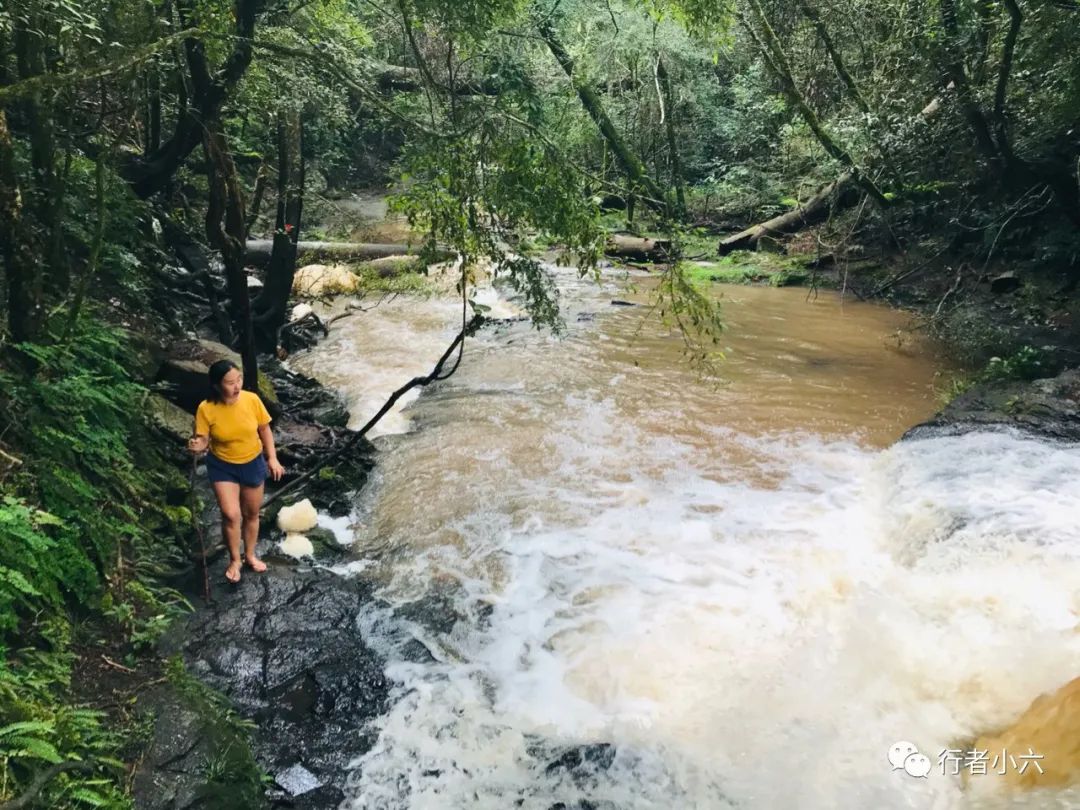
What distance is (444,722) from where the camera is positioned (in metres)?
4.21

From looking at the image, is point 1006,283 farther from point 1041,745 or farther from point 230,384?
point 230,384

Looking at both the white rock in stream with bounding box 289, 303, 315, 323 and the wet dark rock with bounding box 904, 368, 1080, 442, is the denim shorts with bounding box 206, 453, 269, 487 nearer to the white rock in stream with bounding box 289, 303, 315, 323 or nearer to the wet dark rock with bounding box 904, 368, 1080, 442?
the wet dark rock with bounding box 904, 368, 1080, 442

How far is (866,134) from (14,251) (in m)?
12.3

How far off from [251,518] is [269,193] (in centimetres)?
1160

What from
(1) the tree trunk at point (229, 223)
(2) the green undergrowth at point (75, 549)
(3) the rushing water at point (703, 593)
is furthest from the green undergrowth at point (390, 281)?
(2) the green undergrowth at point (75, 549)

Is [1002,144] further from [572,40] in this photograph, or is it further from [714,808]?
[572,40]

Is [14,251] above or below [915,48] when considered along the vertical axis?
below

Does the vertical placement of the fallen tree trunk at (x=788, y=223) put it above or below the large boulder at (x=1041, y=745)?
above

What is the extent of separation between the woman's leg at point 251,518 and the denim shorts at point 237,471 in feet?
0.23

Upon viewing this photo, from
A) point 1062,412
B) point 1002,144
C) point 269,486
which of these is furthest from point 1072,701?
point 1002,144

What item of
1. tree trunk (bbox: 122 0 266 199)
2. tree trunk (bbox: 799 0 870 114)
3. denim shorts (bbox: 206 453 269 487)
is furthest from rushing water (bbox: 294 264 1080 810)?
tree trunk (bbox: 799 0 870 114)

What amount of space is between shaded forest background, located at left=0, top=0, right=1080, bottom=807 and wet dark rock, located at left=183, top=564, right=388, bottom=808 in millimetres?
460

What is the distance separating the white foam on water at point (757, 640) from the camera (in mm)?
3812

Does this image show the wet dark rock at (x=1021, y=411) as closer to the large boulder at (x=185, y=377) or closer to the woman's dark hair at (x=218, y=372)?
the woman's dark hair at (x=218, y=372)
